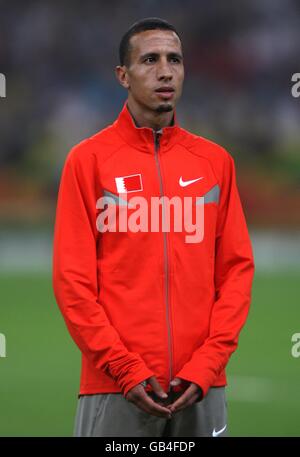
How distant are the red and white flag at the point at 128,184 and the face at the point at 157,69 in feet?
0.71


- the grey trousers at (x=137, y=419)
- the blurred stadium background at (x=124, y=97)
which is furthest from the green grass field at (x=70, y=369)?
the blurred stadium background at (x=124, y=97)

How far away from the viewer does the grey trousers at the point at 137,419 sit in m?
2.76

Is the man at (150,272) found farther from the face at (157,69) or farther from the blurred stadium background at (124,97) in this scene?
the blurred stadium background at (124,97)

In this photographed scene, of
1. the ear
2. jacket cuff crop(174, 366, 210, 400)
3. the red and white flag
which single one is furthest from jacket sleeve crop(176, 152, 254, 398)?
the ear

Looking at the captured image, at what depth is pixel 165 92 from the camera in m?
2.88

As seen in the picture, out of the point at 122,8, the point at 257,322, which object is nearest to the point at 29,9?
the point at 122,8

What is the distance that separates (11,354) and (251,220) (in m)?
8.39

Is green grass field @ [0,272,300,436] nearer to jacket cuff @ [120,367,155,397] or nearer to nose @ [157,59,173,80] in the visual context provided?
jacket cuff @ [120,367,155,397]

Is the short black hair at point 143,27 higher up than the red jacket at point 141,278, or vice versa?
the short black hair at point 143,27

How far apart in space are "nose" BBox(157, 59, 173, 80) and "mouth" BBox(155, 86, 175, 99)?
30mm

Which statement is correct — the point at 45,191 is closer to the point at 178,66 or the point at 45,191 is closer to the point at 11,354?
the point at 11,354

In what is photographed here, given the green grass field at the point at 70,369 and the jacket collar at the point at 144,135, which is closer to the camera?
the jacket collar at the point at 144,135

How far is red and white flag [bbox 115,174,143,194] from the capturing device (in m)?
2.81
